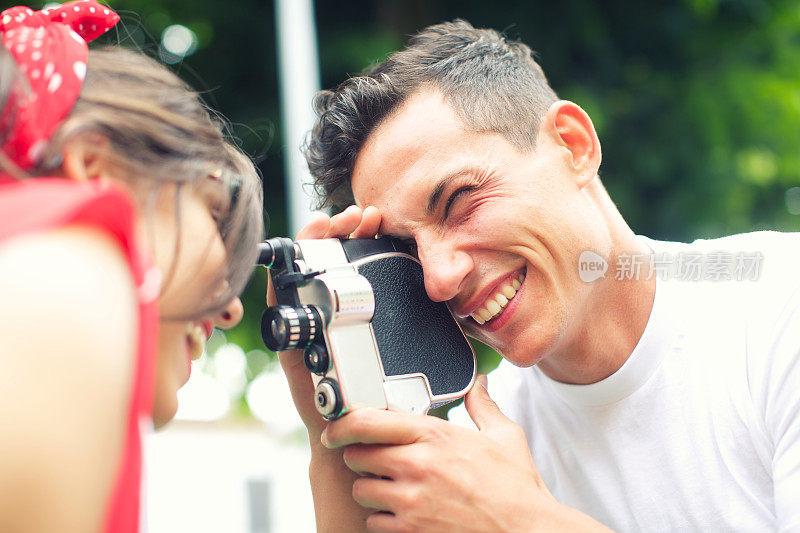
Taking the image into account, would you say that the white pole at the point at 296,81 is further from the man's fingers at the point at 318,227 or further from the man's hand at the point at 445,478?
the man's hand at the point at 445,478

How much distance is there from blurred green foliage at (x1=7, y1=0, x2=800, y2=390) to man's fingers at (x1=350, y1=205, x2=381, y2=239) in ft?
6.63

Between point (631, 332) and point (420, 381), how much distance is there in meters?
0.57

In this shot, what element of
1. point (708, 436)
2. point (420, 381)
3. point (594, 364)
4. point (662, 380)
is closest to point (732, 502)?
point (708, 436)

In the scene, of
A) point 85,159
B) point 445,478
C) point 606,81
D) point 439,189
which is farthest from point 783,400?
point 606,81

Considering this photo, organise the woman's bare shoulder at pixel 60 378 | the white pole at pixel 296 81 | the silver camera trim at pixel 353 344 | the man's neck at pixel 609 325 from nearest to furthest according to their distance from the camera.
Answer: the woman's bare shoulder at pixel 60 378 → the silver camera trim at pixel 353 344 → the man's neck at pixel 609 325 → the white pole at pixel 296 81

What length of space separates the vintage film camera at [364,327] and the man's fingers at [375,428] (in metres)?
0.02

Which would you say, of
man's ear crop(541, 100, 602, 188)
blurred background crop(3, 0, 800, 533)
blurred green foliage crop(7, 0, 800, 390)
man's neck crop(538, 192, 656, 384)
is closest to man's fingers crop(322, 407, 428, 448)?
man's neck crop(538, 192, 656, 384)

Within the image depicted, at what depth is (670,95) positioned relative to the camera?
368cm

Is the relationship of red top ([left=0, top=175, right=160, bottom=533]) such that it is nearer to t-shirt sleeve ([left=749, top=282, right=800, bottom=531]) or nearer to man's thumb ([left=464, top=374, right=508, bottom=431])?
man's thumb ([left=464, top=374, right=508, bottom=431])

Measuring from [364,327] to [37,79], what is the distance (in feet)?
2.33

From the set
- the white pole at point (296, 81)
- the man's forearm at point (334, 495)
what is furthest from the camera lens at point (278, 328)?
the white pole at point (296, 81)

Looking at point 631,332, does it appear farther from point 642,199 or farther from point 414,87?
point 642,199

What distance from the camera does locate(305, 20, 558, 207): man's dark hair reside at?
1.74 meters

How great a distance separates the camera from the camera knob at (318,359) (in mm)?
1410
